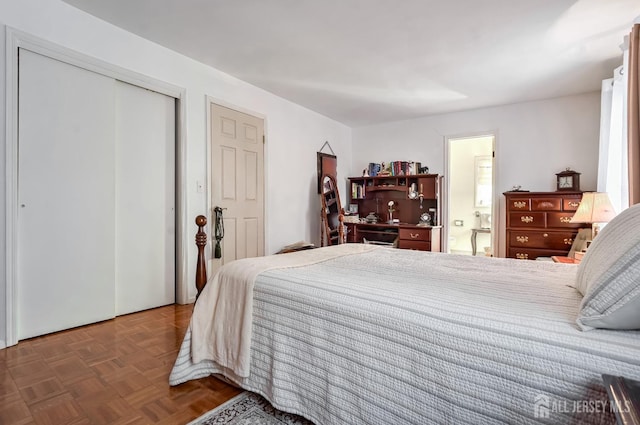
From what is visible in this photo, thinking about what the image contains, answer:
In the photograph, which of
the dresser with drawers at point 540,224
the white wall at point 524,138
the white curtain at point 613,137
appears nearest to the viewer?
the white curtain at point 613,137

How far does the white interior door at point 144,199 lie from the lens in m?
2.78

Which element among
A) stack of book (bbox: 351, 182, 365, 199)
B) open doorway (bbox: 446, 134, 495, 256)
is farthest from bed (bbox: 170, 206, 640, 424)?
open doorway (bbox: 446, 134, 495, 256)

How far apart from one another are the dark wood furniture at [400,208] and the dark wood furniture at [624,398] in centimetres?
394

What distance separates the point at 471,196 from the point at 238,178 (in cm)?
480

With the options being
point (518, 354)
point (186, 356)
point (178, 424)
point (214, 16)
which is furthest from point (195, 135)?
point (518, 354)

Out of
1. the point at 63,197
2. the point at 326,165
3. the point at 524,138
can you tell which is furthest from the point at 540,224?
the point at 63,197

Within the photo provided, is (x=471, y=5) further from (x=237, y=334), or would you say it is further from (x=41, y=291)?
(x=41, y=291)

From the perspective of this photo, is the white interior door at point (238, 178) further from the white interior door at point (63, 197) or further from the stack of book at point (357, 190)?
the stack of book at point (357, 190)

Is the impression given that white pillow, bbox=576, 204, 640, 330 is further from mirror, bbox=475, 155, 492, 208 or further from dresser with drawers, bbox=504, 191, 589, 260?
mirror, bbox=475, 155, 492, 208

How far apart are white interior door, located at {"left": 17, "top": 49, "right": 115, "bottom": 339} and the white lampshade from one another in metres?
4.20

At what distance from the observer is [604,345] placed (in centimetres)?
76

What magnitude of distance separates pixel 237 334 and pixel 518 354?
114 centimetres

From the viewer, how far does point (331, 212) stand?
5066 millimetres

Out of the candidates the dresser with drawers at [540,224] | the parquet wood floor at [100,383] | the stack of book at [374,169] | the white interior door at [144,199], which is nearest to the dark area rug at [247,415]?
the parquet wood floor at [100,383]
